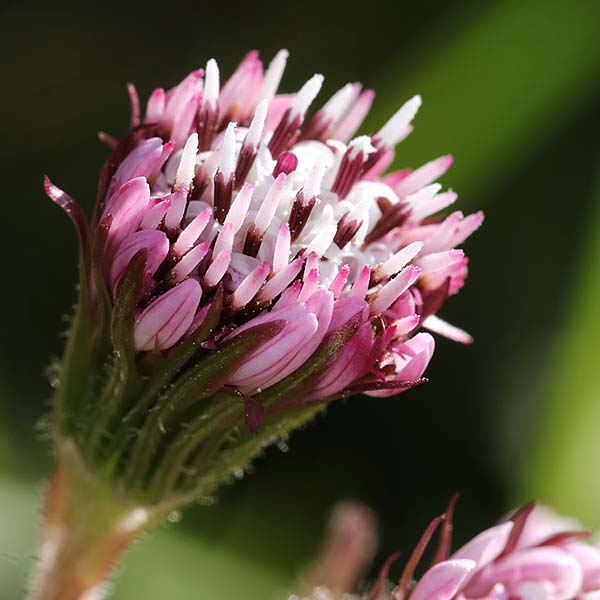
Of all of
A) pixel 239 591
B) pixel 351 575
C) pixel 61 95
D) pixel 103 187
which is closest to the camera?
pixel 103 187

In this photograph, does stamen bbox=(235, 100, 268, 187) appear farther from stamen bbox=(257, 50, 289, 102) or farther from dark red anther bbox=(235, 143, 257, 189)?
stamen bbox=(257, 50, 289, 102)

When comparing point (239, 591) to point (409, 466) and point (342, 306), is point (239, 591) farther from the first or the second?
point (342, 306)

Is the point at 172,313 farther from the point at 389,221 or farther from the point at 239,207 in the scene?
the point at 389,221

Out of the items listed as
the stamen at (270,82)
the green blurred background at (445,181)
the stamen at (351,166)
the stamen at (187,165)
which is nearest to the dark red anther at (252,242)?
the stamen at (187,165)

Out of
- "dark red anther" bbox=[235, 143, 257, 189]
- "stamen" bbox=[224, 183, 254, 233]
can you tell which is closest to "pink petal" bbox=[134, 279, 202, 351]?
"stamen" bbox=[224, 183, 254, 233]

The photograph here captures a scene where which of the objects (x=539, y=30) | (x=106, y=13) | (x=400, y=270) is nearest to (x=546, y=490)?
(x=539, y=30)

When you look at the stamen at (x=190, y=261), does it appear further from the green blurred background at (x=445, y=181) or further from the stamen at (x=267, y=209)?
the green blurred background at (x=445, y=181)

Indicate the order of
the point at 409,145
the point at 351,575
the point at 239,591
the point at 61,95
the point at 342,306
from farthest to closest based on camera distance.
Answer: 1. the point at 61,95
2. the point at 409,145
3. the point at 239,591
4. the point at 351,575
5. the point at 342,306
